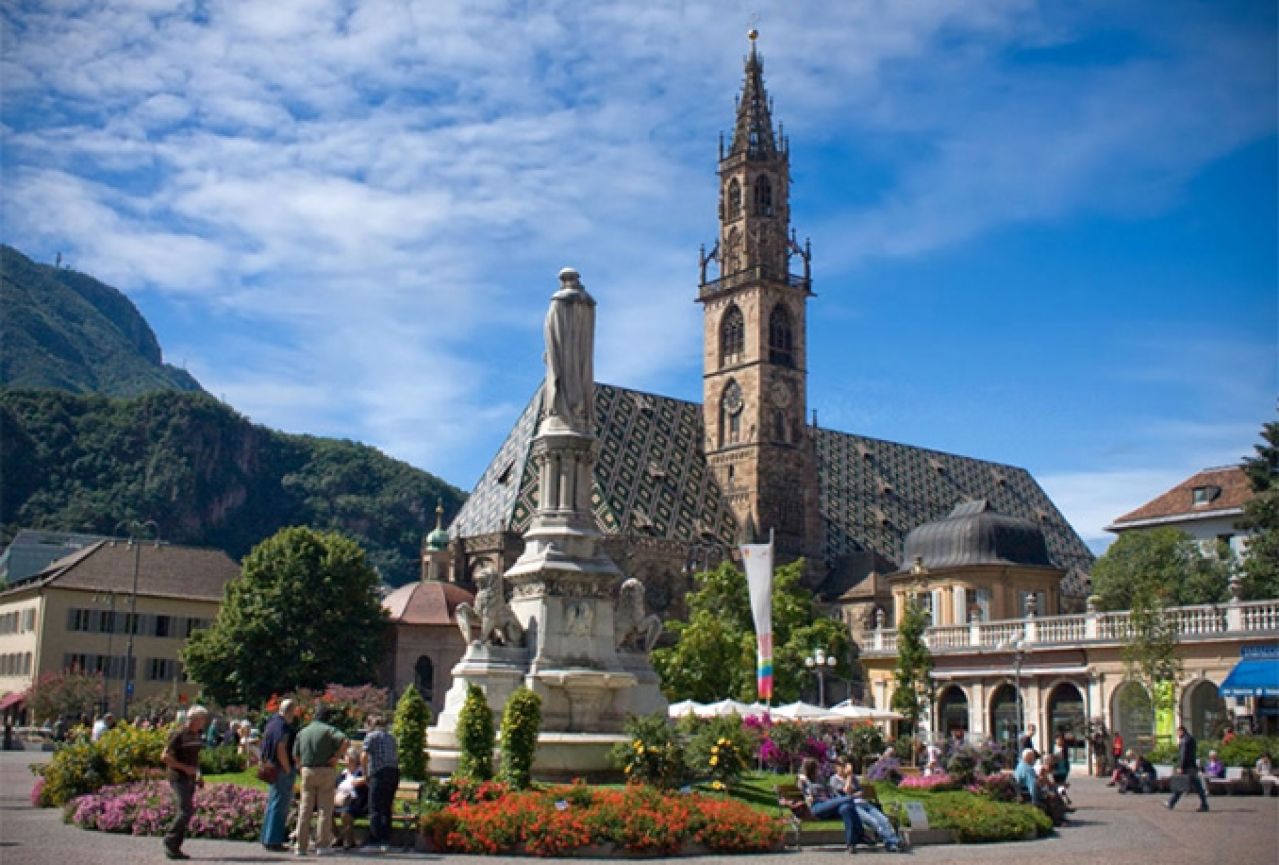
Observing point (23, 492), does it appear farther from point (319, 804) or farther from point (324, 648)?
→ point (319, 804)

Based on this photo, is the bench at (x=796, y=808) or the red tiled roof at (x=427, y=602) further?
the red tiled roof at (x=427, y=602)

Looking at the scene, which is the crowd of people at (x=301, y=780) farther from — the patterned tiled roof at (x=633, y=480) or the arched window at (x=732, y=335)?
the arched window at (x=732, y=335)

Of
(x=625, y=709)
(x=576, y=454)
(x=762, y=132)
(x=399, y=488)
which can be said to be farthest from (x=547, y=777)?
(x=399, y=488)

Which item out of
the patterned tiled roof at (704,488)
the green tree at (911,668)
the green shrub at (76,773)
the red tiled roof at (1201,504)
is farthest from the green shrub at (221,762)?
the red tiled roof at (1201,504)

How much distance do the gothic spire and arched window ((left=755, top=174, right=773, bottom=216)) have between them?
1.66 m

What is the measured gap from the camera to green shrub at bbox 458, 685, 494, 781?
61.6 feet

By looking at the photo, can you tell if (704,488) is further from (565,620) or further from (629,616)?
(565,620)

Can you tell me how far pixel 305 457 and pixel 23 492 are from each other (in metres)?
55.2

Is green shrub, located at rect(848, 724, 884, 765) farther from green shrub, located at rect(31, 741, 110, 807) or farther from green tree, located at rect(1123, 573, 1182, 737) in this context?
green shrub, located at rect(31, 741, 110, 807)

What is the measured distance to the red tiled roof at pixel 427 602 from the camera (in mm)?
69000

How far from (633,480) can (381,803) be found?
63.4 m

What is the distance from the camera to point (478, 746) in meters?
18.8

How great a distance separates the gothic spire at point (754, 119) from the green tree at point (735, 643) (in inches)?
1190

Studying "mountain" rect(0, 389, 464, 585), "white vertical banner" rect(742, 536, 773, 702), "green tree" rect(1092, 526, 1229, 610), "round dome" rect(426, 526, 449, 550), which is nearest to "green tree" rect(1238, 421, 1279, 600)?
"green tree" rect(1092, 526, 1229, 610)
